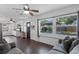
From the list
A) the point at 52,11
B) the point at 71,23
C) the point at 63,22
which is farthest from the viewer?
the point at 52,11

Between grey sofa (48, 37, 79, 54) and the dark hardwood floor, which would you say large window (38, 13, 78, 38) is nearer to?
the dark hardwood floor

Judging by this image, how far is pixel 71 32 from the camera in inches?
167

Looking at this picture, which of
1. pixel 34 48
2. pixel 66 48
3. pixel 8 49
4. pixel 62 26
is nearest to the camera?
pixel 8 49

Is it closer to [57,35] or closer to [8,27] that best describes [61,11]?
[57,35]

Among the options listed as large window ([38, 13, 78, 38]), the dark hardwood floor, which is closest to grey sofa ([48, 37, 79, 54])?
A: the dark hardwood floor

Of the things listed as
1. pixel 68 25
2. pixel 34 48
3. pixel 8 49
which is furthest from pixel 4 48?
pixel 34 48

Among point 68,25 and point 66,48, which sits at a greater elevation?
point 68,25

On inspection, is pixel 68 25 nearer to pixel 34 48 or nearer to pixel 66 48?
pixel 66 48

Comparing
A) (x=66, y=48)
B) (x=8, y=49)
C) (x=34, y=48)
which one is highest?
(x=8, y=49)

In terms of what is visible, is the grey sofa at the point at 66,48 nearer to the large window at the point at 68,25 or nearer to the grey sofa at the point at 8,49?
the grey sofa at the point at 8,49

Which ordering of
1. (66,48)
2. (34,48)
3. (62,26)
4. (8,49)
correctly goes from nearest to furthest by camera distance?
(8,49) → (66,48) → (62,26) → (34,48)

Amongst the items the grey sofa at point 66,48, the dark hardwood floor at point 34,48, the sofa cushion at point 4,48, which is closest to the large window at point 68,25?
the dark hardwood floor at point 34,48
